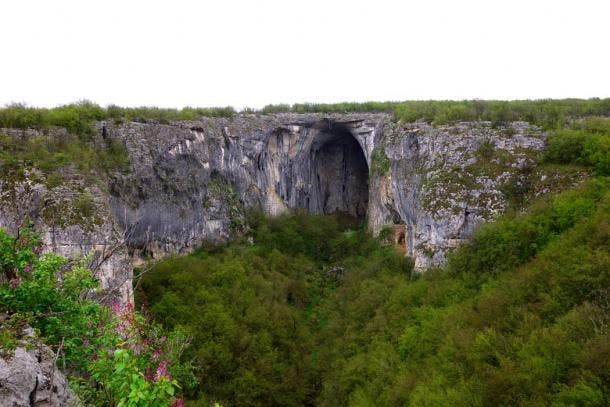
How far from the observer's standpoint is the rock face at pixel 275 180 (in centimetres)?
2256

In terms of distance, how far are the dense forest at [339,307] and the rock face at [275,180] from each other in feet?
3.92

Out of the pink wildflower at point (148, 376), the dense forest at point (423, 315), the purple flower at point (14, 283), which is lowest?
the dense forest at point (423, 315)

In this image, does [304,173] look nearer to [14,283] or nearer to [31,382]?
[14,283]

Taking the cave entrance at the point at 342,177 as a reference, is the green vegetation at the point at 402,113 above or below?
above

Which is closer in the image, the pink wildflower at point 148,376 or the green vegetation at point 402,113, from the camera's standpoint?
the pink wildflower at point 148,376

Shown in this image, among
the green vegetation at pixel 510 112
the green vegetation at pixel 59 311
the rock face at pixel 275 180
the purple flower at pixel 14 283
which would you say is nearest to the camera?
the green vegetation at pixel 59 311

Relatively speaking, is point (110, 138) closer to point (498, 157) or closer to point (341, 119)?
point (341, 119)

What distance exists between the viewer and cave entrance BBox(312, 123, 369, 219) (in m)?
42.7

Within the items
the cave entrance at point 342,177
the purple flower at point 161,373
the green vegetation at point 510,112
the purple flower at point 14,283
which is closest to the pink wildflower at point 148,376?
the purple flower at point 161,373

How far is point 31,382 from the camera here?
5812mm

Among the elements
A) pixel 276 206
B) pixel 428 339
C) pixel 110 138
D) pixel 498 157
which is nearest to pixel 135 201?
pixel 110 138

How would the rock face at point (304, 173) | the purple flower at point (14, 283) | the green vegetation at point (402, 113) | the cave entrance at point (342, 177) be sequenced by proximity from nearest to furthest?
the purple flower at point (14, 283) < the rock face at point (304, 173) < the green vegetation at point (402, 113) < the cave entrance at point (342, 177)

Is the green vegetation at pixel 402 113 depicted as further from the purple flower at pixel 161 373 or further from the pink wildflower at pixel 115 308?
the purple flower at pixel 161 373

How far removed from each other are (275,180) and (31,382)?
3177 centimetres
